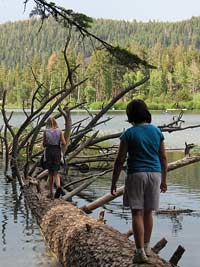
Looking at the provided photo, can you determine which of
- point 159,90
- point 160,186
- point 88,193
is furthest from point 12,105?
point 160,186

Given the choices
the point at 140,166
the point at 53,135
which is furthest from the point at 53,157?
the point at 140,166

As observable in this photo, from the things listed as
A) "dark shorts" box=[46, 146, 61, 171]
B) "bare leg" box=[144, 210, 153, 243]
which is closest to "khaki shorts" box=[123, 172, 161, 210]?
"bare leg" box=[144, 210, 153, 243]

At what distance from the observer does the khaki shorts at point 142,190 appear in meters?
6.04

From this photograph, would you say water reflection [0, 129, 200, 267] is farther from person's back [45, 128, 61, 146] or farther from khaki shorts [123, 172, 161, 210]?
khaki shorts [123, 172, 161, 210]

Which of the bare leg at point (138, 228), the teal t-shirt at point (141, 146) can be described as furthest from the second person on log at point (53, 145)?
the bare leg at point (138, 228)

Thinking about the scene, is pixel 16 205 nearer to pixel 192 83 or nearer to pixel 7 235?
pixel 7 235

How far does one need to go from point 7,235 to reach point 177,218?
3.87m

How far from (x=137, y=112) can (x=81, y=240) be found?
2.36 m

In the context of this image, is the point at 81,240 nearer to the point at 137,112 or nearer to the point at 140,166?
the point at 140,166

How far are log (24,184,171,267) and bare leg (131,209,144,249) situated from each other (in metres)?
0.23

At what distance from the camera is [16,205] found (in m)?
14.0

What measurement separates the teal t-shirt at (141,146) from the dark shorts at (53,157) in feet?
16.3

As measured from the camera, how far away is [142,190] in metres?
6.06

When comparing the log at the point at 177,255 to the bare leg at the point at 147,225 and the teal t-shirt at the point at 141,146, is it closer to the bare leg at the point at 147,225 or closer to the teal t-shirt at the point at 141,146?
the bare leg at the point at 147,225
